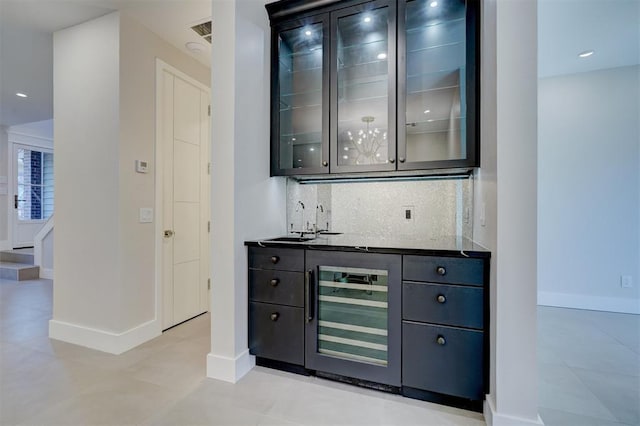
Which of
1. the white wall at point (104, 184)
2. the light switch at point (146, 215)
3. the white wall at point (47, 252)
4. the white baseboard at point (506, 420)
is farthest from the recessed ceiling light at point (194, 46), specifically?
the white wall at point (47, 252)

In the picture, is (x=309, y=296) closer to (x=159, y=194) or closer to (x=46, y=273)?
(x=159, y=194)

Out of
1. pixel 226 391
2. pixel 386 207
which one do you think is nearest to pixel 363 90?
pixel 386 207

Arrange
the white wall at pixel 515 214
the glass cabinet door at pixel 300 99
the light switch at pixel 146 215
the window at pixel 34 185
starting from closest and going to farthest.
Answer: the white wall at pixel 515 214 < the glass cabinet door at pixel 300 99 < the light switch at pixel 146 215 < the window at pixel 34 185

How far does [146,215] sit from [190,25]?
1.77 metres

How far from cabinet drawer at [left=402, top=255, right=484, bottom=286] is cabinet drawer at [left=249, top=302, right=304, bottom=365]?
0.80m

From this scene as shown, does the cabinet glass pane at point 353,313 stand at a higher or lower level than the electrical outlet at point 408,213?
lower

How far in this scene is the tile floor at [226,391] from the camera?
1610mm

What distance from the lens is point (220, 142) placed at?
205cm

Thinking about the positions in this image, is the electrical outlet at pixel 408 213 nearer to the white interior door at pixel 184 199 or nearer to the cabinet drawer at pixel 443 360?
the cabinet drawer at pixel 443 360

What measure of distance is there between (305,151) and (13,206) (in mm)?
7275

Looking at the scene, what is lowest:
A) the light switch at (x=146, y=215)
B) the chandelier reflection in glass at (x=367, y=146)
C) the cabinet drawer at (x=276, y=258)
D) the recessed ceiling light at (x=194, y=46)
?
the cabinet drawer at (x=276, y=258)

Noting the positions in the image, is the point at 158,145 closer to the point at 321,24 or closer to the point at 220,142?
the point at 220,142

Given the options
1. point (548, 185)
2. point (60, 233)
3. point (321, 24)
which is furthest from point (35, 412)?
point (548, 185)

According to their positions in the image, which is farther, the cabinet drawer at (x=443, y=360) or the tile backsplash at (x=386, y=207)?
the tile backsplash at (x=386, y=207)
